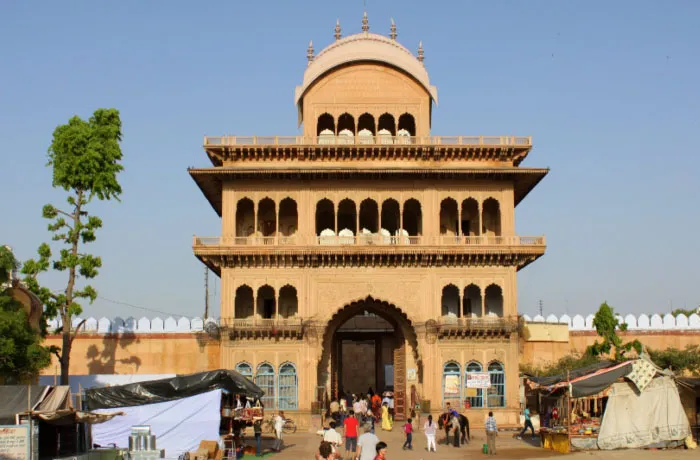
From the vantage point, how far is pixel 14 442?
58.1 ft

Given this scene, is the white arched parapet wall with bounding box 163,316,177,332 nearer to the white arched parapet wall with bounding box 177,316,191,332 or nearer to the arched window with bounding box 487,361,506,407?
the white arched parapet wall with bounding box 177,316,191,332

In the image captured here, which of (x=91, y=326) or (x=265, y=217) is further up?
(x=265, y=217)

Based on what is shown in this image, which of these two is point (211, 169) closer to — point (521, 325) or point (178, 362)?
point (178, 362)

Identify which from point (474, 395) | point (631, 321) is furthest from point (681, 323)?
point (474, 395)

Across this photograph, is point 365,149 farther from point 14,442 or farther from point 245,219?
point 14,442

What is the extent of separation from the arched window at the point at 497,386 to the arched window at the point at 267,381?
8.92 m

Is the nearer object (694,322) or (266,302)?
(266,302)

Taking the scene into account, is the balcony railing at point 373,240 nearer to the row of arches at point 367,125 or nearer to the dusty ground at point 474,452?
the row of arches at point 367,125

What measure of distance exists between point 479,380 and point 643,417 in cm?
990

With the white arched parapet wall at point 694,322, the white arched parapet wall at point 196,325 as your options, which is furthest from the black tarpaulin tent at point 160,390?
the white arched parapet wall at point 694,322

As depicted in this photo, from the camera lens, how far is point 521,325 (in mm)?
37750

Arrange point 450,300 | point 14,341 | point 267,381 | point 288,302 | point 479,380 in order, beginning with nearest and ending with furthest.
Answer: point 14,341
point 479,380
point 267,381
point 288,302
point 450,300

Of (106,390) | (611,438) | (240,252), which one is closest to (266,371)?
(240,252)

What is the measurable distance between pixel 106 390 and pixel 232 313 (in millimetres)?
11824
